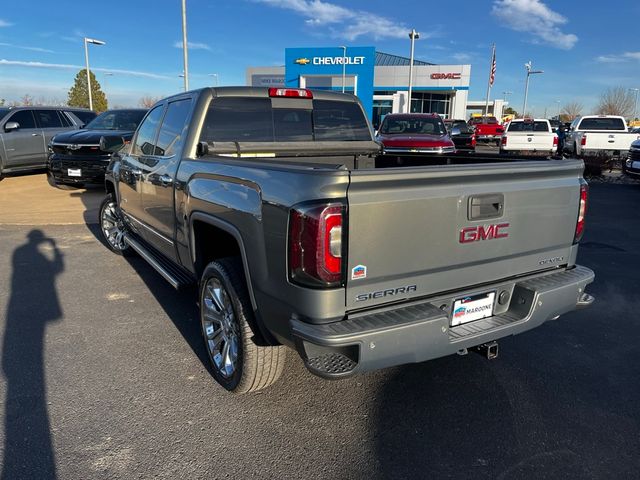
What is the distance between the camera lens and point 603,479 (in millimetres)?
2469

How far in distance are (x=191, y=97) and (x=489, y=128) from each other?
3266 centimetres

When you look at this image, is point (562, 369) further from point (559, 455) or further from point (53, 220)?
point (53, 220)

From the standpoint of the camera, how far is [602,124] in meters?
18.6

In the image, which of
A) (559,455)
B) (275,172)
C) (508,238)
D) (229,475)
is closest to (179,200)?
(275,172)

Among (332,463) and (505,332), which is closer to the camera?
(332,463)

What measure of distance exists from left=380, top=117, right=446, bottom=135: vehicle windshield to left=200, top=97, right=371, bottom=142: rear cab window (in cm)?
852

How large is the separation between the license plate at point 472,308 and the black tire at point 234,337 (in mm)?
1073

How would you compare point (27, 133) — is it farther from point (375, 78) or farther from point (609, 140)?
point (375, 78)

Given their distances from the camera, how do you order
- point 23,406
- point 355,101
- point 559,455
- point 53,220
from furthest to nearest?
1. point 53,220
2. point 355,101
3. point 23,406
4. point 559,455

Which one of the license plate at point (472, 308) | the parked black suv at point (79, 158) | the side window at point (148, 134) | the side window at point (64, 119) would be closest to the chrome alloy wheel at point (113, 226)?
the side window at point (148, 134)

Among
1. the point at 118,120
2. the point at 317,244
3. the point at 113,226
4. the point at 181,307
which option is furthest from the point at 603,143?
the point at 317,244

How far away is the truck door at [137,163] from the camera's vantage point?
187 inches

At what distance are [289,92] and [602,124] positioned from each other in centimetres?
1834

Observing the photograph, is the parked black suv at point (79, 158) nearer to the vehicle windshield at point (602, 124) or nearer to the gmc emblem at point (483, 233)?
the gmc emblem at point (483, 233)
